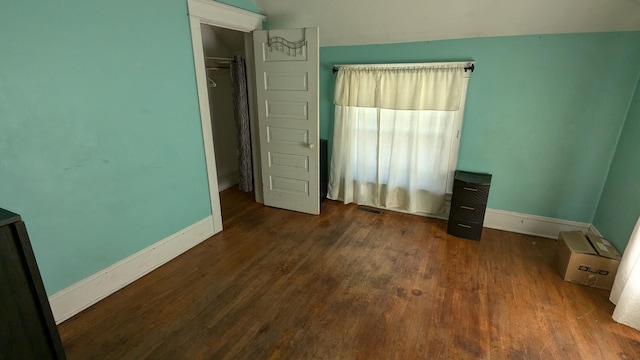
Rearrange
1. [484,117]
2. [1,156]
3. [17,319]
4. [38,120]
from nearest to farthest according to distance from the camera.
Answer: [17,319], [1,156], [38,120], [484,117]

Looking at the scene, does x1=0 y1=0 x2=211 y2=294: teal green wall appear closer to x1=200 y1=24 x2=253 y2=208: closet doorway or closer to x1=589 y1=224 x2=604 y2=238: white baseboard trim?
x1=200 y1=24 x2=253 y2=208: closet doorway

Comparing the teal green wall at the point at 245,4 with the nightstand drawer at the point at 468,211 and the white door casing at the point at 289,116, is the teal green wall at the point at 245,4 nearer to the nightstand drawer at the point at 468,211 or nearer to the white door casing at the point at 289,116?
the white door casing at the point at 289,116

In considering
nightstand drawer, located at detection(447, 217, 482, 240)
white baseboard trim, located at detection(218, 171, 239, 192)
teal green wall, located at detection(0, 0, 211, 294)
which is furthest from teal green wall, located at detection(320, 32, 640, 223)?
white baseboard trim, located at detection(218, 171, 239, 192)

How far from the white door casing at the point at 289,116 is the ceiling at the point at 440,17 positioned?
39 centimetres

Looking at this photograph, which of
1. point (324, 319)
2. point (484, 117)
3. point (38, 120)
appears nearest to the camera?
point (38, 120)

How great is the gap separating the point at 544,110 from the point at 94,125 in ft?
12.4

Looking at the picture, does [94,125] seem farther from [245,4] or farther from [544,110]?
[544,110]

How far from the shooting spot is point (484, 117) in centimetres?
314

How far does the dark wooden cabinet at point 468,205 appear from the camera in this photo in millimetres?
3013

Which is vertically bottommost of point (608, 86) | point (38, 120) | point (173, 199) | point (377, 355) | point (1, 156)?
point (377, 355)

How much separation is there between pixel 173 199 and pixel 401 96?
8.31ft

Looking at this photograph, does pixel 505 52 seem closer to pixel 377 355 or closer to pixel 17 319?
pixel 377 355

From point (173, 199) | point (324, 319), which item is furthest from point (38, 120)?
point (324, 319)

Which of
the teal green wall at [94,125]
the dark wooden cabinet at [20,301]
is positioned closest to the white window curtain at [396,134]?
the teal green wall at [94,125]
